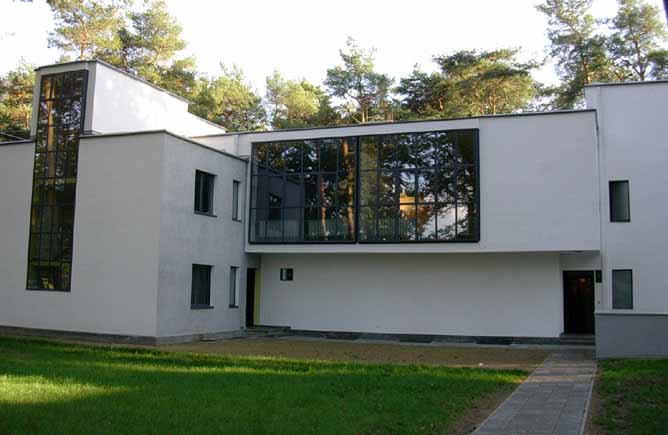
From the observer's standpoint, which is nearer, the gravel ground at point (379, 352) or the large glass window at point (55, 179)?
the gravel ground at point (379, 352)

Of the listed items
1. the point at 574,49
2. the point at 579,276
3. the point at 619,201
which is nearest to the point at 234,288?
the point at 579,276

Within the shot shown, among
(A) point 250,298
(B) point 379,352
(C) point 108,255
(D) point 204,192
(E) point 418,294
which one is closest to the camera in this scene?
(B) point 379,352

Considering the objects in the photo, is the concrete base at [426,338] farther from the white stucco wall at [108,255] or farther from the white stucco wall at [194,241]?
the white stucco wall at [108,255]

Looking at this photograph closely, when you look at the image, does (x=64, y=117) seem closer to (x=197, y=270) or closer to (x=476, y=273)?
(x=197, y=270)

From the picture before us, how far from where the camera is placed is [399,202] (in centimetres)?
2005

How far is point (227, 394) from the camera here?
8.95 m

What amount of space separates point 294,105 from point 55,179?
759 inches

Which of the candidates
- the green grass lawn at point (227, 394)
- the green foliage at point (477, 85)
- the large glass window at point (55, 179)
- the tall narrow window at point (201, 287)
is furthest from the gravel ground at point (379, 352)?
the green foliage at point (477, 85)

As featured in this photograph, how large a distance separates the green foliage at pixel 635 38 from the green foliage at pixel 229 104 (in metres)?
19.6

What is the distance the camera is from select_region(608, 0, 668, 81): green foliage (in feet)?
97.1

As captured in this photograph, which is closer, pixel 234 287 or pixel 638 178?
pixel 638 178

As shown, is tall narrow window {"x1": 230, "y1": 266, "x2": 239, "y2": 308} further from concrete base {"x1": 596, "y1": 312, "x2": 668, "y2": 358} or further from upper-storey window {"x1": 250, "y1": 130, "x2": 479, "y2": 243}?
concrete base {"x1": 596, "y1": 312, "x2": 668, "y2": 358}

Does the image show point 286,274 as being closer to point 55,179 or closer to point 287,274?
point 287,274

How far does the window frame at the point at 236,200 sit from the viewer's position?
21.8 metres
